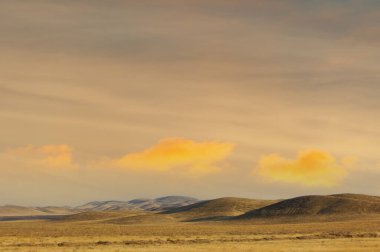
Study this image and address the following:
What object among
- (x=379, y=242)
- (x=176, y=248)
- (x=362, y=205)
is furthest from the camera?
(x=362, y=205)

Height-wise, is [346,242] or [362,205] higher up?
[362,205]

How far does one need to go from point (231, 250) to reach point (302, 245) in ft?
30.1

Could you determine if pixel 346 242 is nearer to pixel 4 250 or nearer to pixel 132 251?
pixel 132 251

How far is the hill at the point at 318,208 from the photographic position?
15975 cm

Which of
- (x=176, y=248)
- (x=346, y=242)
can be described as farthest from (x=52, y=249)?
(x=346, y=242)

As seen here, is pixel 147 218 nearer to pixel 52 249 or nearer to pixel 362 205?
pixel 362 205

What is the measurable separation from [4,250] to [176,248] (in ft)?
53.1

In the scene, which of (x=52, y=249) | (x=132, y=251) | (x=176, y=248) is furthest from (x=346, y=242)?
(x=52, y=249)

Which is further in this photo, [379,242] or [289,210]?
[289,210]

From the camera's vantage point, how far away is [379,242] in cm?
6412

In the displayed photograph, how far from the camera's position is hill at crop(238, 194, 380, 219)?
524ft

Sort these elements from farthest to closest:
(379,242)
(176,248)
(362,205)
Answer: (362,205)
(379,242)
(176,248)

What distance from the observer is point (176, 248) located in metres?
58.5

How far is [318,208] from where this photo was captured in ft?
545
